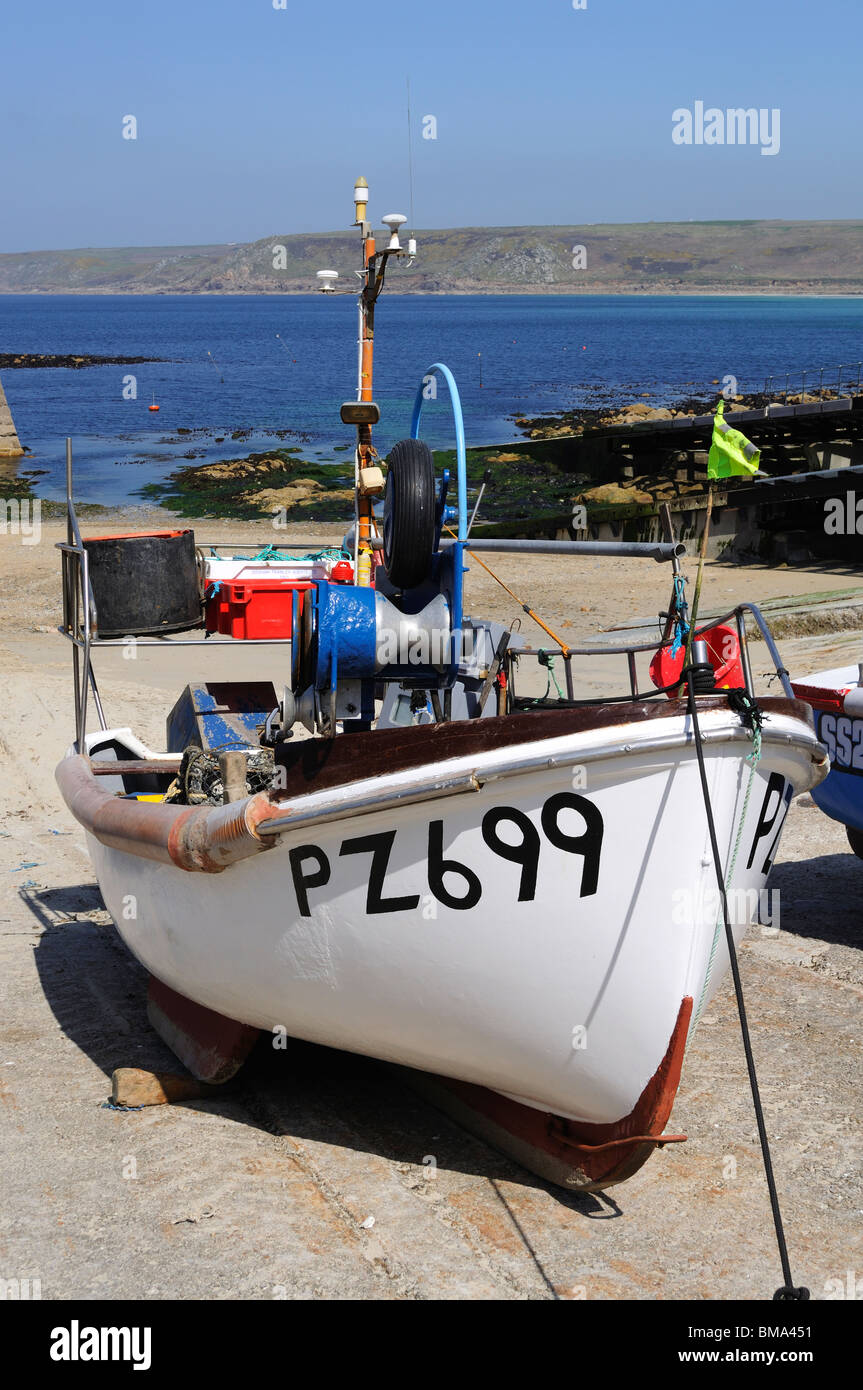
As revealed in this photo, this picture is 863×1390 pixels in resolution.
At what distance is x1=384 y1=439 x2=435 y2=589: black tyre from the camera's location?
15.4ft

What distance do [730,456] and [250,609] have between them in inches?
139

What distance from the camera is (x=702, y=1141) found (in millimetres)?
5051

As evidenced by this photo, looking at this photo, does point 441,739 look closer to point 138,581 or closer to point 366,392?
point 138,581

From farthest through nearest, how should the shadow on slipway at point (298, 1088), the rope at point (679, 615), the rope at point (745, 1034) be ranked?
the shadow on slipway at point (298, 1088) → the rope at point (679, 615) → the rope at point (745, 1034)

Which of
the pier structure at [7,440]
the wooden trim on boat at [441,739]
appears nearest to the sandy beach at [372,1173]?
the wooden trim on boat at [441,739]

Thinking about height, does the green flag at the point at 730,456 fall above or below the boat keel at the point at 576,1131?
above

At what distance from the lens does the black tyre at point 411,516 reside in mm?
4695

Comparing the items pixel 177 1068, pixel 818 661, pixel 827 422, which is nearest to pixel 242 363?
pixel 827 422

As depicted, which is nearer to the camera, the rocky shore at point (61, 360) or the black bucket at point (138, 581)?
the black bucket at point (138, 581)

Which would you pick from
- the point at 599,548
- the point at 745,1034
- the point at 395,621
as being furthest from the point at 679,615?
the point at 745,1034

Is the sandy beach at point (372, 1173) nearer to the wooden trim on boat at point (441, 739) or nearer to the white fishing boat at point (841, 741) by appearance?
the white fishing boat at point (841, 741)

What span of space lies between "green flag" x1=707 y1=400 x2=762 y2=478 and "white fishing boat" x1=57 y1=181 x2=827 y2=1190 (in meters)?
0.50
